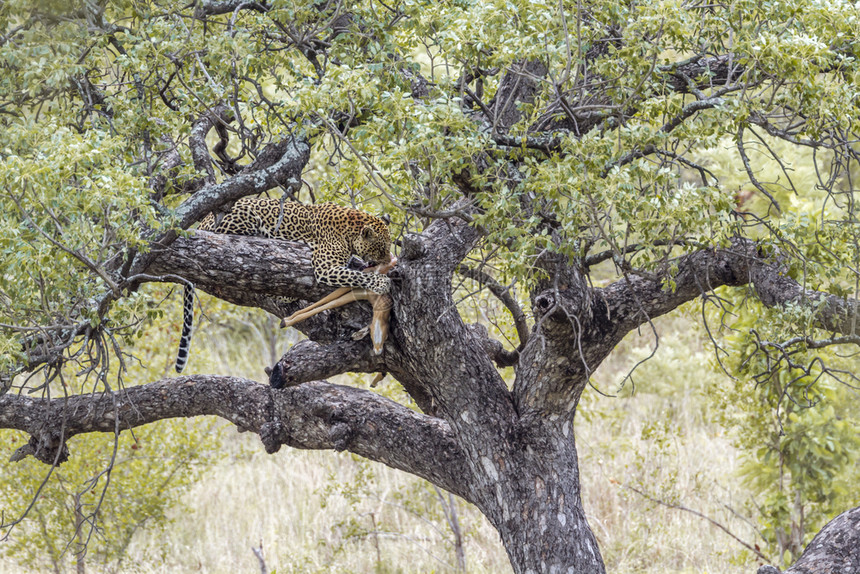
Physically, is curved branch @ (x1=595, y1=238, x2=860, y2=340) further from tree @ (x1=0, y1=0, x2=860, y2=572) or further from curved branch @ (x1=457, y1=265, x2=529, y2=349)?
curved branch @ (x1=457, y1=265, x2=529, y2=349)

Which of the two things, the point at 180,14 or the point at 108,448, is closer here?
the point at 180,14

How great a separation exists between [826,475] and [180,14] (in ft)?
21.4

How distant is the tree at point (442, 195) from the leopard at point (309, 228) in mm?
204

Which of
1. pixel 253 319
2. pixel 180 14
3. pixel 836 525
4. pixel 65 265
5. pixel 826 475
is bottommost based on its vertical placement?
pixel 836 525

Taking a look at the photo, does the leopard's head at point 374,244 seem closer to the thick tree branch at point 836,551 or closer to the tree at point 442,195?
the tree at point 442,195

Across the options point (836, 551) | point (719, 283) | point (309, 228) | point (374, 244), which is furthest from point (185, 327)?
point (836, 551)

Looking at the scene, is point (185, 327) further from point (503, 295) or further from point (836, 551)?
point (836, 551)

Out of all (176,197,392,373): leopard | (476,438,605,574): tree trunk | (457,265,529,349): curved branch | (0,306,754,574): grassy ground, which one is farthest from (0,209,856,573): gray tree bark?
(0,306,754,574): grassy ground

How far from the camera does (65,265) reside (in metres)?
3.70

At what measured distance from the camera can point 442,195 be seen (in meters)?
3.90

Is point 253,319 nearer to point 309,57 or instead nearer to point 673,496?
point 673,496

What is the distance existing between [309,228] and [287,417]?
1223 mm

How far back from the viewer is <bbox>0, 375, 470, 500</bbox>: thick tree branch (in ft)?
17.4

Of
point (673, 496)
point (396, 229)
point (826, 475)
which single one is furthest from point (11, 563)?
point (826, 475)
